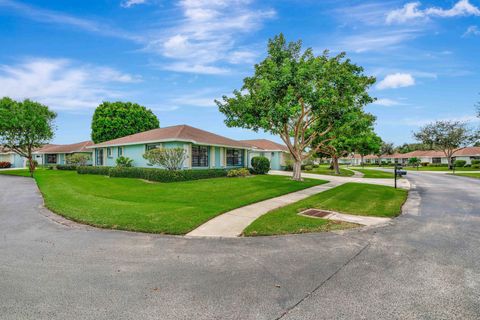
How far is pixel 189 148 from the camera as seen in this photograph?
19.3 m

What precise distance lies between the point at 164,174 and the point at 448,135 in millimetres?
59631

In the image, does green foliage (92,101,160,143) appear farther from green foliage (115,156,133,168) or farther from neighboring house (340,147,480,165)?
neighboring house (340,147,480,165)

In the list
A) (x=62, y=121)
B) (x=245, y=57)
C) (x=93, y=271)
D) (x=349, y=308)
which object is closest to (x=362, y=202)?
(x=349, y=308)

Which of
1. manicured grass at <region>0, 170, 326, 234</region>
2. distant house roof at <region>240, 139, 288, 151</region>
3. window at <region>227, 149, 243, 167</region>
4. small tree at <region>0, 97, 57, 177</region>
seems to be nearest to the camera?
manicured grass at <region>0, 170, 326, 234</region>

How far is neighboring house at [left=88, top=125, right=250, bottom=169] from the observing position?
19375mm

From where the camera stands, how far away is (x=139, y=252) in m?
4.91

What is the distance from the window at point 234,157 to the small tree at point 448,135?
152 ft

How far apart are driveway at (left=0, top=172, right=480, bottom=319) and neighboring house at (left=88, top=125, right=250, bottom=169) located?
43.7 ft

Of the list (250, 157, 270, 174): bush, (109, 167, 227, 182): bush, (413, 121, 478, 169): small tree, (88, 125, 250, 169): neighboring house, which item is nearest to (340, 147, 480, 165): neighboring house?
(413, 121, 478, 169): small tree

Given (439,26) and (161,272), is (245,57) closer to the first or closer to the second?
(439,26)

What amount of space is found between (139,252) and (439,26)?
1902cm

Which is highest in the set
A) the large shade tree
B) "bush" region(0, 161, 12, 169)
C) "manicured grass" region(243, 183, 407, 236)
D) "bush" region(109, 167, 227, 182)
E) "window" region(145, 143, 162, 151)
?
the large shade tree

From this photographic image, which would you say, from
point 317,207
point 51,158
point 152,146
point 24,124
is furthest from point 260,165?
point 51,158

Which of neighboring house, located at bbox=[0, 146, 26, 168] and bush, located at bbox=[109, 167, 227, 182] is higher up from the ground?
neighboring house, located at bbox=[0, 146, 26, 168]
